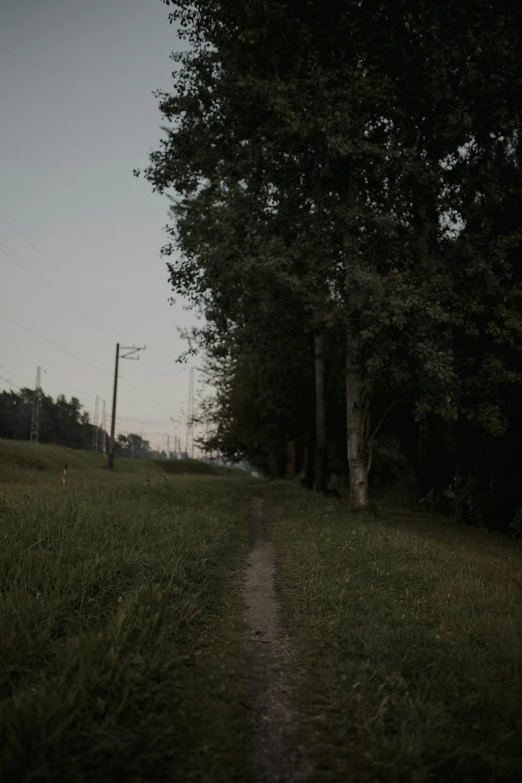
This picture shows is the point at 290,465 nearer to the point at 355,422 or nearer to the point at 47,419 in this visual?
the point at 355,422

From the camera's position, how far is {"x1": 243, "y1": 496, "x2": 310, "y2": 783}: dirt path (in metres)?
3.16

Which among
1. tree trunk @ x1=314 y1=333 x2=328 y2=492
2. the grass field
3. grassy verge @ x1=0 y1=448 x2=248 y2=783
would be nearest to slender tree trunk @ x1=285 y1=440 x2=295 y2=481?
tree trunk @ x1=314 y1=333 x2=328 y2=492

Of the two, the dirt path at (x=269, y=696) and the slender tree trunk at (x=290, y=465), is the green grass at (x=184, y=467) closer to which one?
the slender tree trunk at (x=290, y=465)

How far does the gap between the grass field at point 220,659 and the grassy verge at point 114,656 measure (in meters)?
0.02

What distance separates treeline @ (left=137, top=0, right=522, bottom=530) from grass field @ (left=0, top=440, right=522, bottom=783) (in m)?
6.47

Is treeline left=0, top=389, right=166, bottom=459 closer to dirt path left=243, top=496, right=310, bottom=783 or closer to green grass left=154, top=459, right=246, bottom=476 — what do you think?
green grass left=154, top=459, right=246, bottom=476

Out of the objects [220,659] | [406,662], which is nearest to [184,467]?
[220,659]

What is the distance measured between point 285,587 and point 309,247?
9521 mm

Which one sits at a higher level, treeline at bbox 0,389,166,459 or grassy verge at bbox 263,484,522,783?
treeline at bbox 0,389,166,459

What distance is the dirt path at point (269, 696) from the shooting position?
10.4ft

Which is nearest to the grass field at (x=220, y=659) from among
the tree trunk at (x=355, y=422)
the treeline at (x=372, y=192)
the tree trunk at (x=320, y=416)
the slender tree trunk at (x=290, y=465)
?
the treeline at (x=372, y=192)

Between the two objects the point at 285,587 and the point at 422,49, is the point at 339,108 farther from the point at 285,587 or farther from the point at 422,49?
the point at 285,587

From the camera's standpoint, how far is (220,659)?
4672 millimetres

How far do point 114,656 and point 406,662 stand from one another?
2.72m
